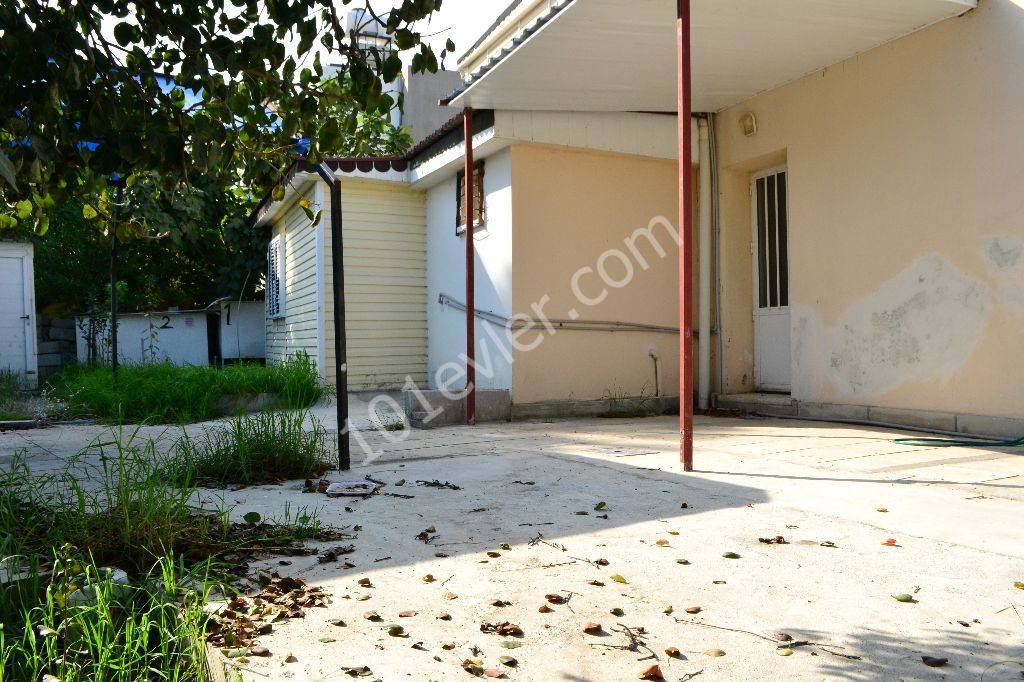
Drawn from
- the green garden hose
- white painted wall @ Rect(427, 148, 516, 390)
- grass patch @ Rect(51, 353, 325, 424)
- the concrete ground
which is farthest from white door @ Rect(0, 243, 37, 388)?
the green garden hose

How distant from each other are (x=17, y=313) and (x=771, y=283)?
12.1 meters

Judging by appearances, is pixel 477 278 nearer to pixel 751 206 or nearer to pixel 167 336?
pixel 751 206

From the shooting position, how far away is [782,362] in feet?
27.9

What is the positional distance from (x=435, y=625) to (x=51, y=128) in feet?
7.21

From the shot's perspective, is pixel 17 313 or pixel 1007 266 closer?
pixel 1007 266

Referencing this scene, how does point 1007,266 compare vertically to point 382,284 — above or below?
below

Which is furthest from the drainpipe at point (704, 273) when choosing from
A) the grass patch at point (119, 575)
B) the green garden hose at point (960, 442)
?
the grass patch at point (119, 575)

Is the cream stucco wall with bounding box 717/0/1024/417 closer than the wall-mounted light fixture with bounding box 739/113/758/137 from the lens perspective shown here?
Yes

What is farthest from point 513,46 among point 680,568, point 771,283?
point 680,568

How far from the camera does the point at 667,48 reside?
652 centimetres

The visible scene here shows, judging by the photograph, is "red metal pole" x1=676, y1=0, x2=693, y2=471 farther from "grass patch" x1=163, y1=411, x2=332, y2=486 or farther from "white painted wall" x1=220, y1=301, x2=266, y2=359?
"white painted wall" x1=220, y1=301, x2=266, y2=359

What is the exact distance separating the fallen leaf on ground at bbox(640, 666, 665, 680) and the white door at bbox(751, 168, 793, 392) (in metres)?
6.72

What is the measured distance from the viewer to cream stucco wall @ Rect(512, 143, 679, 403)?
830cm

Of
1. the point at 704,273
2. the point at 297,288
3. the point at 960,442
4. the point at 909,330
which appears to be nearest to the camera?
the point at 960,442
